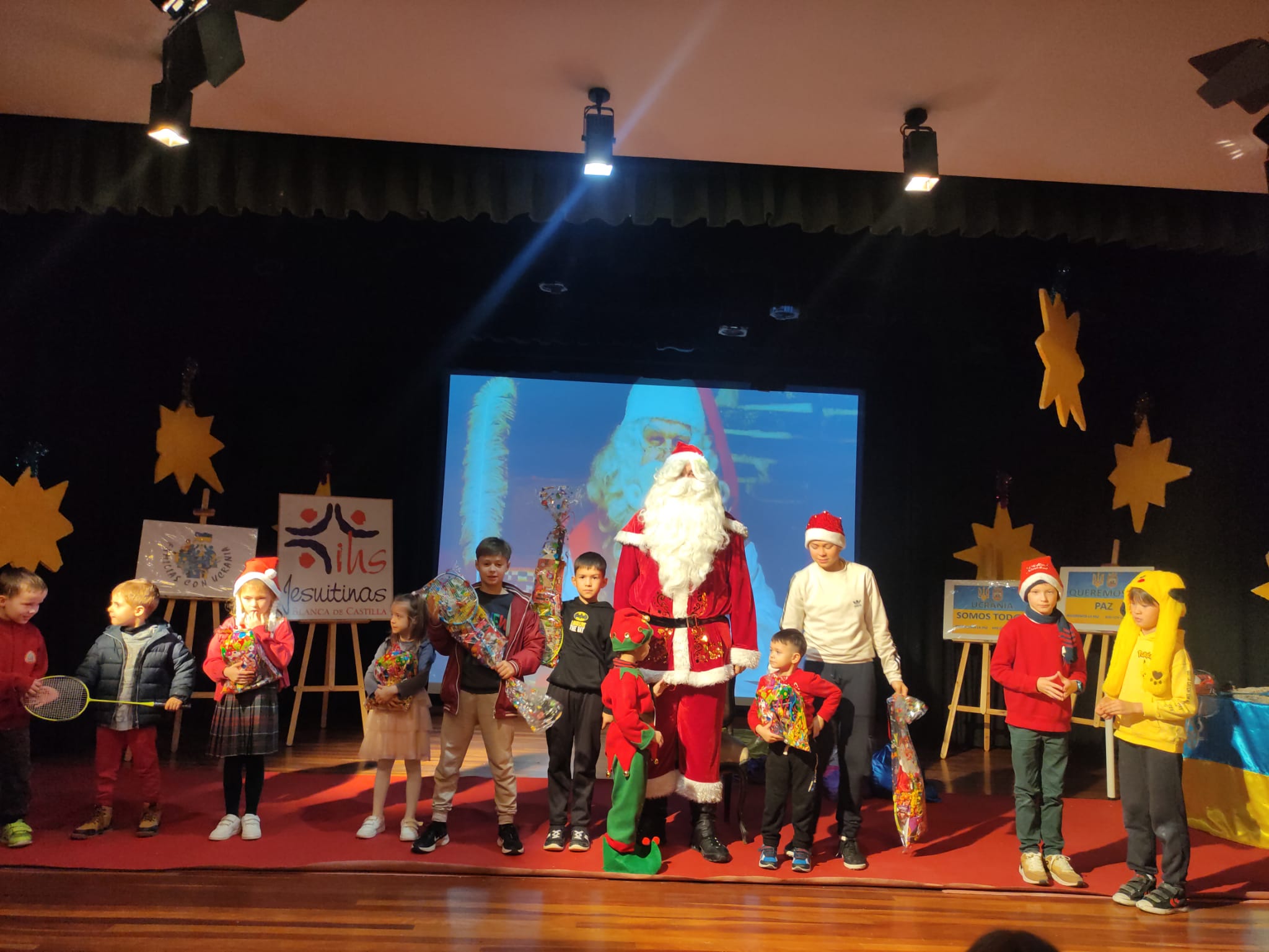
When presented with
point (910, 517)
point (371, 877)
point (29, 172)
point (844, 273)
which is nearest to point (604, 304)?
point (844, 273)

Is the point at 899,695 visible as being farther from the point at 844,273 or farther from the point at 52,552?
the point at 52,552

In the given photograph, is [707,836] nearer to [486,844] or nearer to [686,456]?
[486,844]

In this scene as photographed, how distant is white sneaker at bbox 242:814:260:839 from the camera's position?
3.69 m

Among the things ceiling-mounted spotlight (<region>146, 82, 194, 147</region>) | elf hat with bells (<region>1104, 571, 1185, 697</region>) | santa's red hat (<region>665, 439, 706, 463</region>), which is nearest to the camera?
ceiling-mounted spotlight (<region>146, 82, 194, 147</region>)

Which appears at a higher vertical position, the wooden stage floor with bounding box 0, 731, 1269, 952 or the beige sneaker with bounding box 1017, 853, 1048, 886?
the beige sneaker with bounding box 1017, 853, 1048, 886

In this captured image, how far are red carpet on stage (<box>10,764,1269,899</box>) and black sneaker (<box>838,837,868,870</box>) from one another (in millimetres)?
45

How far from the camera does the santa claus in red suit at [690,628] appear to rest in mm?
3639

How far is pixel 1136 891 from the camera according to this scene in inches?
129

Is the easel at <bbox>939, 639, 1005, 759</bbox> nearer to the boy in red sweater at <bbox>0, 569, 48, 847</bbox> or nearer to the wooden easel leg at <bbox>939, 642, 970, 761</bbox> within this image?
the wooden easel leg at <bbox>939, 642, 970, 761</bbox>

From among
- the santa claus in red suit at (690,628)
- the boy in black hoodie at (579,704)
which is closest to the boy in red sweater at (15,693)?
the boy in black hoodie at (579,704)

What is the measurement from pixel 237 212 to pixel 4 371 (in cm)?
234

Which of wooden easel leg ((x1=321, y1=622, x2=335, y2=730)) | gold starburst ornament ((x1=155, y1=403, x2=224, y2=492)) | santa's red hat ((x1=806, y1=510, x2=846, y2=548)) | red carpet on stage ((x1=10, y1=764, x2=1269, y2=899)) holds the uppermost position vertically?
gold starburst ornament ((x1=155, y1=403, x2=224, y2=492))

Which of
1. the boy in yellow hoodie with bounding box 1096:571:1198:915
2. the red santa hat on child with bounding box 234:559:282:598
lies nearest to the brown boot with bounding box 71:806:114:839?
the red santa hat on child with bounding box 234:559:282:598

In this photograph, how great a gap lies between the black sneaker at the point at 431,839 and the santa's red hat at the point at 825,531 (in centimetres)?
192
